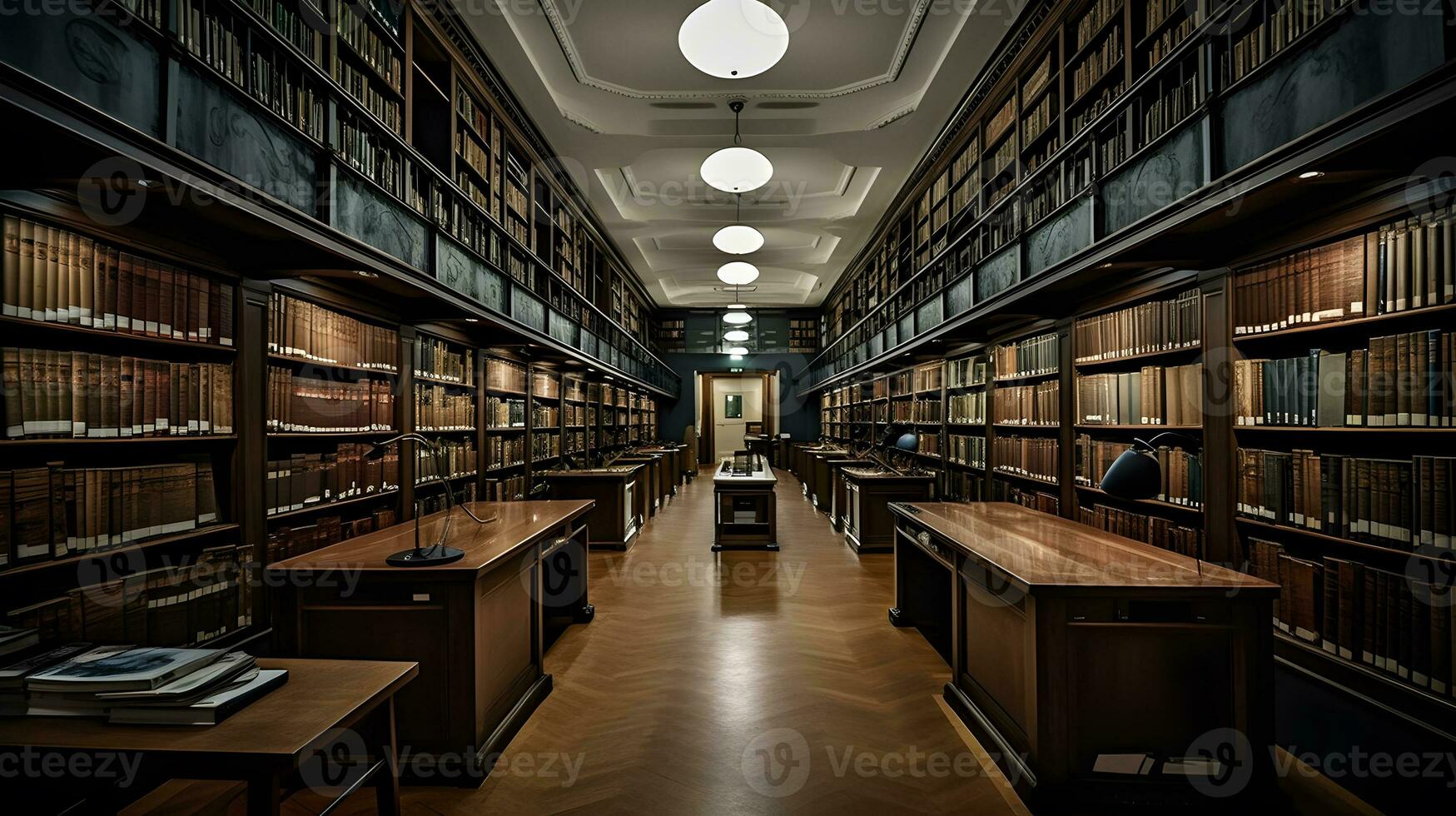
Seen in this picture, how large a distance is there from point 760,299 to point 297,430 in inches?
548

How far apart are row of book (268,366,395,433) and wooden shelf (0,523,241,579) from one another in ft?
1.83

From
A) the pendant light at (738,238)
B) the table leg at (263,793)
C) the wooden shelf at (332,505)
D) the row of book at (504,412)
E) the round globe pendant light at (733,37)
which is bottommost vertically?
the table leg at (263,793)

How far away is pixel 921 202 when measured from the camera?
7914 millimetres

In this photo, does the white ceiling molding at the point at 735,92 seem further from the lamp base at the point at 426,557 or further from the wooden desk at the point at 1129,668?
the wooden desk at the point at 1129,668

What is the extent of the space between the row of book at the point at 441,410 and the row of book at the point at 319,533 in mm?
727

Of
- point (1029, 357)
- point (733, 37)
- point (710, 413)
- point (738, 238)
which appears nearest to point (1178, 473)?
point (1029, 357)

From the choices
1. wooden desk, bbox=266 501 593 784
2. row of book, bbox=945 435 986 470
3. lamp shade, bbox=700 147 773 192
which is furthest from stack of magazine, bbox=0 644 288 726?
row of book, bbox=945 435 986 470

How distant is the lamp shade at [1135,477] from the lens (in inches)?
85.6

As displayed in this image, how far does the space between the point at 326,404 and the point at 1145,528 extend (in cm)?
484

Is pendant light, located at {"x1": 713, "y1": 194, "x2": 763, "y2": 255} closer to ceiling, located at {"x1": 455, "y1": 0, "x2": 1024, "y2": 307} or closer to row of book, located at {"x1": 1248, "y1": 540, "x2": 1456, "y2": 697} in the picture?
ceiling, located at {"x1": 455, "y1": 0, "x2": 1024, "y2": 307}

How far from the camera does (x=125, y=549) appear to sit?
7.68ft

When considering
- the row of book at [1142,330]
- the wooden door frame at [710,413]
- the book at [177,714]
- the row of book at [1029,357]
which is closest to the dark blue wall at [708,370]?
the wooden door frame at [710,413]

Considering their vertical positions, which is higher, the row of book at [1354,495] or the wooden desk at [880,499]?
the row of book at [1354,495]

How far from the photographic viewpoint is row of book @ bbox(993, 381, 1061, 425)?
15.3 feet
